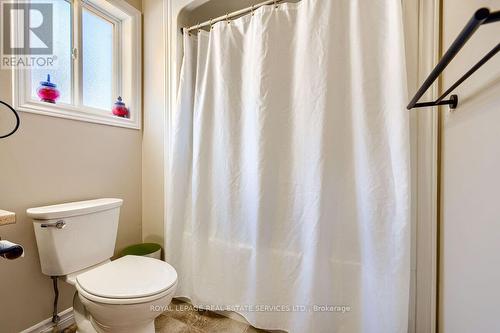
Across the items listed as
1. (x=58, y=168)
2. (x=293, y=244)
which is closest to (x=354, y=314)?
(x=293, y=244)

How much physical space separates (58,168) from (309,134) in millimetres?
1386

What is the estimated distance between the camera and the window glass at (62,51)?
4.39 ft

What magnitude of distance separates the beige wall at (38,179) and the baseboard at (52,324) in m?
0.02

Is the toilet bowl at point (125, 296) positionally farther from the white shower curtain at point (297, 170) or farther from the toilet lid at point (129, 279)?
the white shower curtain at point (297, 170)

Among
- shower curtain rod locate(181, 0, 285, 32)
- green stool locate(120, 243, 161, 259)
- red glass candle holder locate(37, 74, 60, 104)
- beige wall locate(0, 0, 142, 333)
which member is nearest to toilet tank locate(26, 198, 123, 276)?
beige wall locate(0, 0, 142, 333)


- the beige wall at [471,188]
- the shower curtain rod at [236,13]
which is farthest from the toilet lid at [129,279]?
the shower curtain rod at [236,13]

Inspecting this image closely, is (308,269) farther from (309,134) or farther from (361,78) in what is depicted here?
(361,78)

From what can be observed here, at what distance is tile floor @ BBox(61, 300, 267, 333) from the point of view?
129 centimetres

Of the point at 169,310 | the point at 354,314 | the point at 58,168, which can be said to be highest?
the point at 58,168

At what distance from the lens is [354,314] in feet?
3.56

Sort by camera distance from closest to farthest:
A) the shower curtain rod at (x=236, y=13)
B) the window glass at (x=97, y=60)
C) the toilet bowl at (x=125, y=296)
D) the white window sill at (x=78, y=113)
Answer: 1. the toilet bowl at (x=125, y=296)
2. the white window sill at (x=78, y=113)
3. the shower curtain rod at (x=236, y=13)
4. the window glass at (x=97, y=60)

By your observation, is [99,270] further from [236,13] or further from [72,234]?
[236,13]

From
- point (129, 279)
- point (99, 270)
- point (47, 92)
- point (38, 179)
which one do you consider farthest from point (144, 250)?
point (47, 92)

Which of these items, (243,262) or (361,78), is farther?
(243,262)
